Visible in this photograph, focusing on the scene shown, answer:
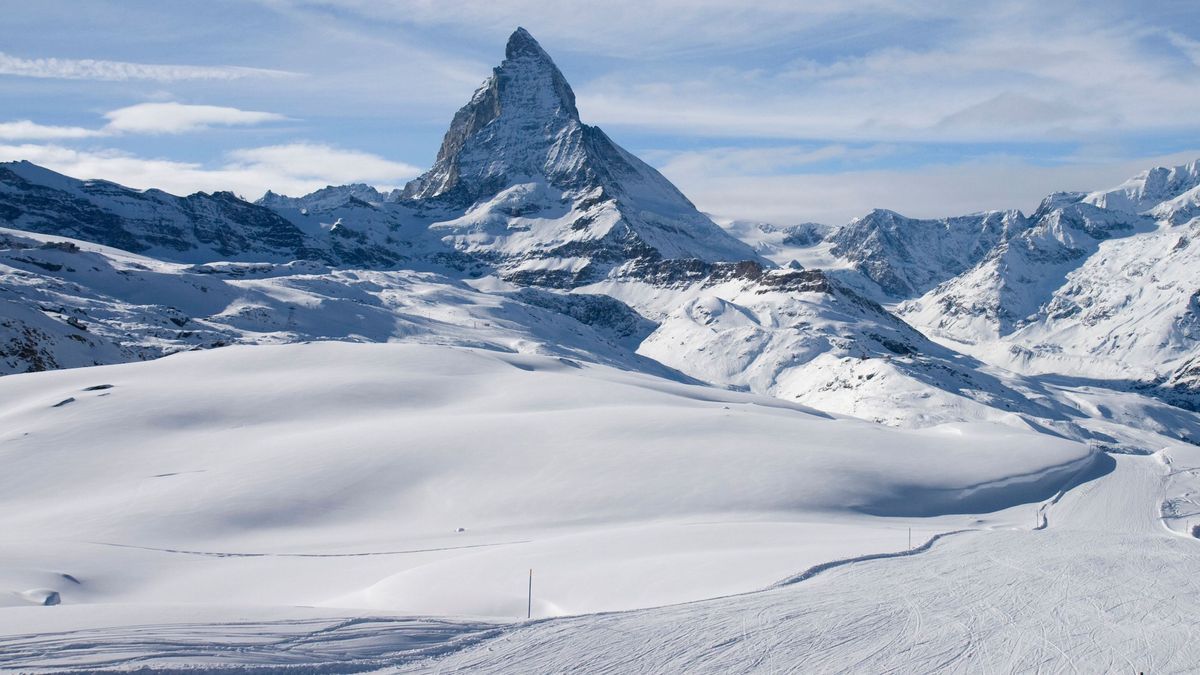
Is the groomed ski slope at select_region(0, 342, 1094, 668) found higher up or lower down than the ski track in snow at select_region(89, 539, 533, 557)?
higher up

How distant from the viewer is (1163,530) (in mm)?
38500

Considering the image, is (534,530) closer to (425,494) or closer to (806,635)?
(425,494)

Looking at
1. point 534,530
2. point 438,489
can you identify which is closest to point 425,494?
point 438,489

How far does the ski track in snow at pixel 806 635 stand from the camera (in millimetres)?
17016

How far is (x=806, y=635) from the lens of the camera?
20.6 meters

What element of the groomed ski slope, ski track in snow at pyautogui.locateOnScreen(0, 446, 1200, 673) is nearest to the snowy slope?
the groomed ski slope

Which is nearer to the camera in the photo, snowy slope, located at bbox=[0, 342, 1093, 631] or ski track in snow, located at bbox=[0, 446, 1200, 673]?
ski track in snow, located at bbox=[0, 446, 1200, 673]

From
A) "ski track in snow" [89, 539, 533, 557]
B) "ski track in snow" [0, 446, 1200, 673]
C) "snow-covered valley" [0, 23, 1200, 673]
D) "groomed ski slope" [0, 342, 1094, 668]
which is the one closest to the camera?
"ski track in snow" [0, 446, 1200, 673]

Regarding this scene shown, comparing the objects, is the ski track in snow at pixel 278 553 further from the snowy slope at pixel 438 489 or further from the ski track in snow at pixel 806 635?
the ski track in snow at pixel 806 635

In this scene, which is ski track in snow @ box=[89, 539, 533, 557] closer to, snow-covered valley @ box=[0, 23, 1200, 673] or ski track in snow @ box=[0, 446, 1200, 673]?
snow-covered valley @ box=[0, 23, 1200, 673]

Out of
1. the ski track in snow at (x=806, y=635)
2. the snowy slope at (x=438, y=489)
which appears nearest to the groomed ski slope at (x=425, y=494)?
the snowy slope at (x=438, y=489)

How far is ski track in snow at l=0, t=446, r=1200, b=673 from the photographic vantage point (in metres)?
17.0

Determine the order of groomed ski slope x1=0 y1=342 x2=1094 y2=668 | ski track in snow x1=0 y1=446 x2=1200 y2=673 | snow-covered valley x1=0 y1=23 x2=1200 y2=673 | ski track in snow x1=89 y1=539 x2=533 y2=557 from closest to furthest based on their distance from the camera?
1. ski track in snow x1=0 y1=446 x2=1200 y2=673
2. snow-covered valley x1=0 y1=23 x2=1200 y2=673
3. groomed ski slope x1=0 y1=342 x2=1094 y2=668
4. ski track in snow x1=89 y1=539 x2=533 y2=557

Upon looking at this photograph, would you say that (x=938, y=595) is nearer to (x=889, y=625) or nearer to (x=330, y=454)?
(x=889, y=625)
